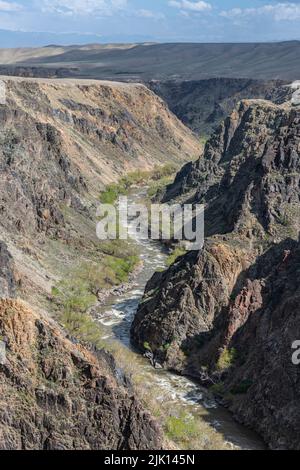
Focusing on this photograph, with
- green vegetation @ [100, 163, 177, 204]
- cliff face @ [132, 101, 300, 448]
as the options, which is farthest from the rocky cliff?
cliff face @ [132, 101, 300, 448]

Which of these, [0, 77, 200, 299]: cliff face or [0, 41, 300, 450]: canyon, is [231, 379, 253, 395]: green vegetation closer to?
[0, 41, 300, 450]: canyon

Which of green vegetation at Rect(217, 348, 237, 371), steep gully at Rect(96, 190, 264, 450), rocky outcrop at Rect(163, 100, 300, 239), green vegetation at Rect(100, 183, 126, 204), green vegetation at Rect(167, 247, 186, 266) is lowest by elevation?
steep gully at Rect(96, 190, 264, 450)

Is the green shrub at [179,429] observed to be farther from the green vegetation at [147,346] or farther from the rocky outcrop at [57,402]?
the green vegetation at [147,346]

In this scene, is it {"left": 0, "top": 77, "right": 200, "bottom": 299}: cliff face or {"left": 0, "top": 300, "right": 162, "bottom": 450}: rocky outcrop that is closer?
{"left": 0, "top": 300, "right": 162, "bottom": 450}: rocky outcrop

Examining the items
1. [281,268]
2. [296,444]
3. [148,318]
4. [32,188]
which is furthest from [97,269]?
[296,444]

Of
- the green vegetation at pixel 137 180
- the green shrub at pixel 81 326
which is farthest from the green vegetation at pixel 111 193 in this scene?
the green shrub at pixel 81 326

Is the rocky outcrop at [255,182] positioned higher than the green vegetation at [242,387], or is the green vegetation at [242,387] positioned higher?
the rocky outcrop at [255,182]

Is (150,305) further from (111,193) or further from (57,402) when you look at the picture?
(111,193)
